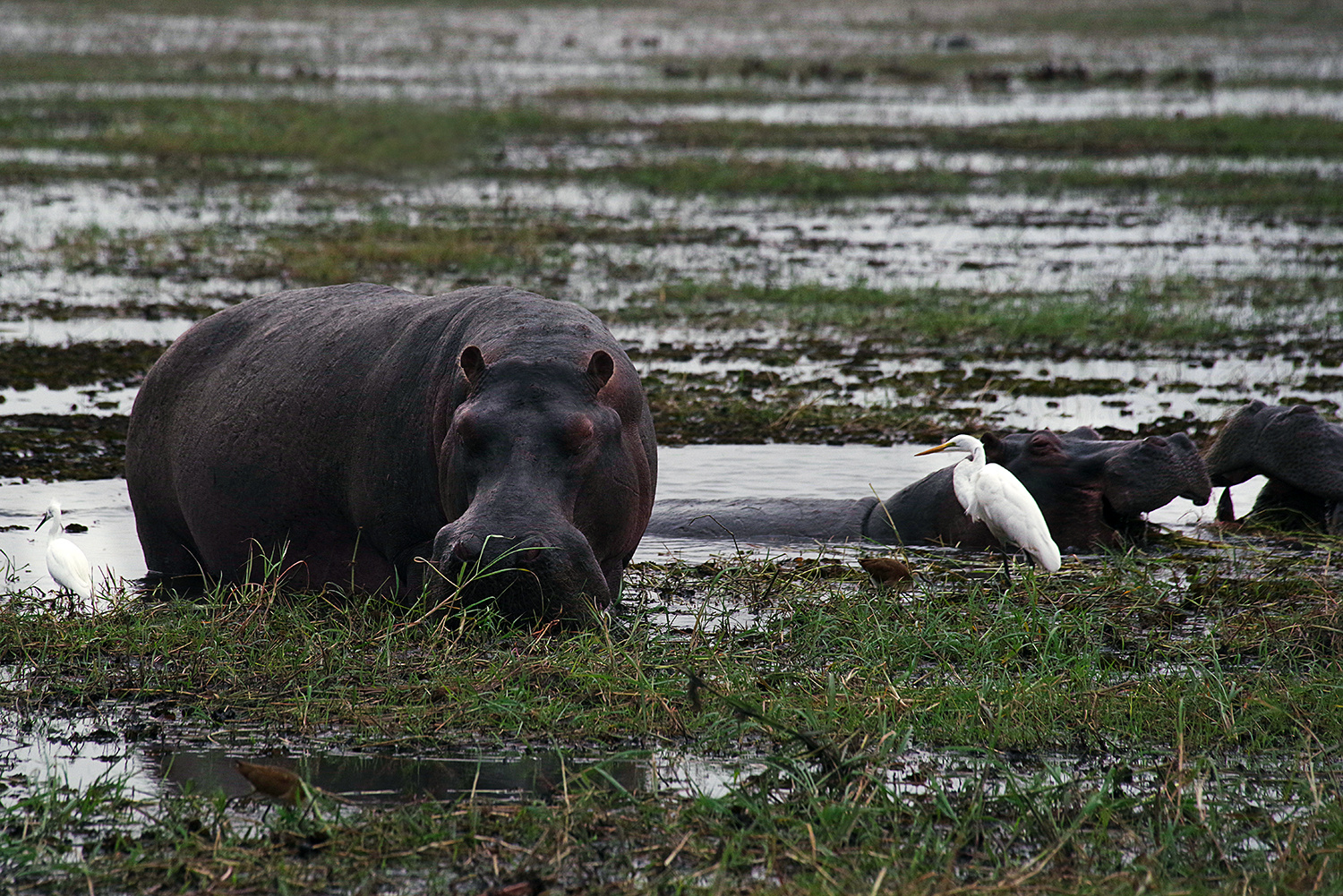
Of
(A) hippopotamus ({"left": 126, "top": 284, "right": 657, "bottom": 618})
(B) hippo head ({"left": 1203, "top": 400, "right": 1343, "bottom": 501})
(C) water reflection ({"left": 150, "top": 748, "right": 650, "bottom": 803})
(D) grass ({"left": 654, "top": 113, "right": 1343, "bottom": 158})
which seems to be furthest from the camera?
(D) grass ({"left": 654, "top": 113, "right": 1343, "bottom": 158})

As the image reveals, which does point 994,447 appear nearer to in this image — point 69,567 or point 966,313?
point 69,567

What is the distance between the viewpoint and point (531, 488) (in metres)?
5.08

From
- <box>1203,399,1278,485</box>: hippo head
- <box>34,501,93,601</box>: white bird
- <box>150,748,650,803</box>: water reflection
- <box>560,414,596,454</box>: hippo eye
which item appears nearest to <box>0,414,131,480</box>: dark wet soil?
<box>34,501,93,601</box>: white bird

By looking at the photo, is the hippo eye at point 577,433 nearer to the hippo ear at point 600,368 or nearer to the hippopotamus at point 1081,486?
the hippo ear at point 600,368

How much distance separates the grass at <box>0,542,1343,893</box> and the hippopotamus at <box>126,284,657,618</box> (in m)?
0.25

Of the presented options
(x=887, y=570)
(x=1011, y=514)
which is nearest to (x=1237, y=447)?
(x=1011, y=514)

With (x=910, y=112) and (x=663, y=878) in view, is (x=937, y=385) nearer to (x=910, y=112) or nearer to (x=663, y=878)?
(x=663, y=878)

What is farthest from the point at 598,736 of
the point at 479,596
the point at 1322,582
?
the point at 1322,582

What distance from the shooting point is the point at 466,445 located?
17.3 feet

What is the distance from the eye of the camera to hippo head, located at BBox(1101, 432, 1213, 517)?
7.33 m

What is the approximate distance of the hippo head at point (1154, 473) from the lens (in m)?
7.33

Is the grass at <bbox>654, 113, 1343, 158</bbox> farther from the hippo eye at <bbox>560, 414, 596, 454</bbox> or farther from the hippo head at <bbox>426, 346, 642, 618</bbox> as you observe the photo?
the hippo eye at <bbox>560, 414, 596, 454</bbox>

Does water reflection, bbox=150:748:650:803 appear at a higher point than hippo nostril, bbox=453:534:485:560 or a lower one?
lower

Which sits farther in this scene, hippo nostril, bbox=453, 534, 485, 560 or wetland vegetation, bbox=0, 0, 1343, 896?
hippo nostril, bbox=453, 534, 485, 560
